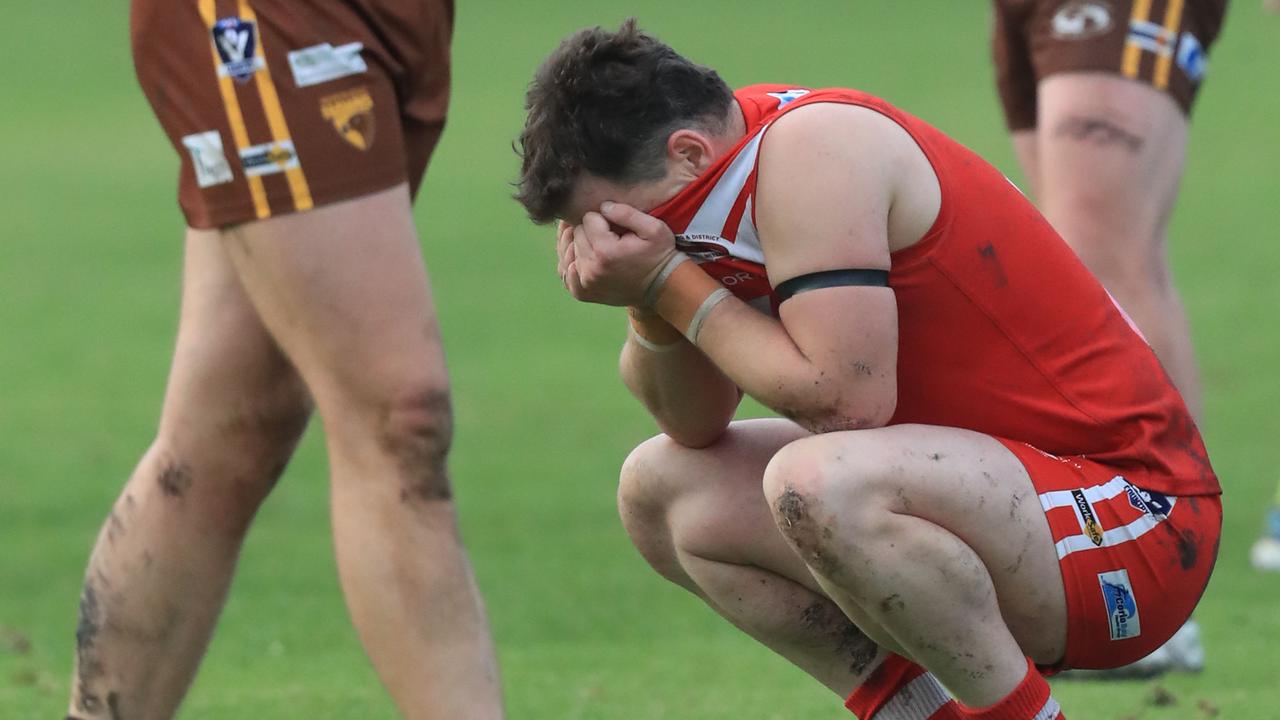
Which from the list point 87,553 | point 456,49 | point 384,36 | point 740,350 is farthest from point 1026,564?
point 456,49

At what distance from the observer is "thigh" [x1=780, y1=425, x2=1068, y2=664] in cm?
294

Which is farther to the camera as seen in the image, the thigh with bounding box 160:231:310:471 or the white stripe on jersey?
the thigh with bounding box 160:231:310:471

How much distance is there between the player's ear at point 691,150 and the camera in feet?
9.84

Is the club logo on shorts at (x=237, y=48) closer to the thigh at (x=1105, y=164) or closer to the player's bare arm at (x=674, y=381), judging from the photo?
the player's bare arm at (x=674, y=381)

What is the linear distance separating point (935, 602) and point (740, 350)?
18.9 inches

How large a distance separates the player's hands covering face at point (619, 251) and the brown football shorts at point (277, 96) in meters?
0.42

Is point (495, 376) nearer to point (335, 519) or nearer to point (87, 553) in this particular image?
point (87, 553)

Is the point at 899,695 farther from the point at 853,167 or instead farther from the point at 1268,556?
the point at 1268,556

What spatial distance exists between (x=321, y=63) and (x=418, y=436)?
25.0 inches

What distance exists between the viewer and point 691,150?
3016mm

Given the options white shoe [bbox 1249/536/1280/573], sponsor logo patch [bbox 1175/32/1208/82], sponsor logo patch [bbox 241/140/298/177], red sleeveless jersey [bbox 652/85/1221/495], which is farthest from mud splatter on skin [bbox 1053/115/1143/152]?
sponsor logo patch [bbox 241/140/298/177]

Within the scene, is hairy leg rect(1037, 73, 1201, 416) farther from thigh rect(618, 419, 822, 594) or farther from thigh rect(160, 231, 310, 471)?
thigh rect(160, 231, 310, 471)

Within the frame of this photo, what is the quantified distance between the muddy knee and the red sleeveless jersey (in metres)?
0.52

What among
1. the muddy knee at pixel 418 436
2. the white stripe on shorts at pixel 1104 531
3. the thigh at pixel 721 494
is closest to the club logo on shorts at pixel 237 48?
the muddy knee at pixel 418 436
